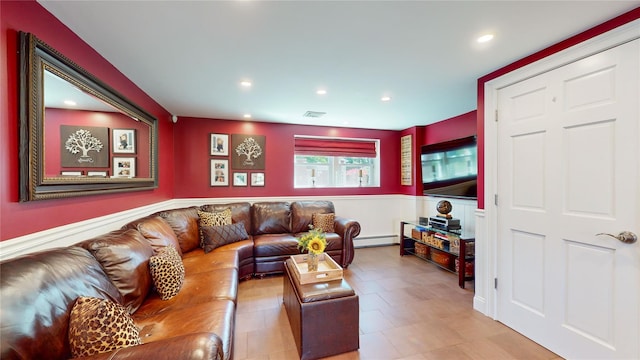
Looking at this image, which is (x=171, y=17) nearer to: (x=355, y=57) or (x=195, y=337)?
(x=355, y=57)

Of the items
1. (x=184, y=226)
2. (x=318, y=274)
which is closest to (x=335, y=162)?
(x=184, y=226)

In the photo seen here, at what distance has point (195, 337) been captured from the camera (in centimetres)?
108

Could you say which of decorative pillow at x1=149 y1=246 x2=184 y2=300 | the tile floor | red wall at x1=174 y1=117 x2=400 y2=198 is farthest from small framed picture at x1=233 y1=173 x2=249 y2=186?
decorative pillow at x1=149 y1=246 x2=184 y2=300

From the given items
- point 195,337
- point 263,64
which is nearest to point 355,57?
point 263,64

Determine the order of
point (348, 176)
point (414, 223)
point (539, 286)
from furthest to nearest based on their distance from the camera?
1. point (348, 176)
2. point (414, 223)
3. point (539, 286)

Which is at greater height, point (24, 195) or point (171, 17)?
point (171, 17)

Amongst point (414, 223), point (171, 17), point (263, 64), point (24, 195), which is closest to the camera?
point (24, 195)

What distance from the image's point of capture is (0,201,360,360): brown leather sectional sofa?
0.98 m

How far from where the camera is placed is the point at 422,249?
4.19 m

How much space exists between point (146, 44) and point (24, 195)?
4.09 ft

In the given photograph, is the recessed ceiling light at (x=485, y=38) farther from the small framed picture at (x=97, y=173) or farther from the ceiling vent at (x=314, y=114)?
the small framed picture at (x=97, y=173)

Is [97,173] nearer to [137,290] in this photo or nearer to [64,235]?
[64,235]

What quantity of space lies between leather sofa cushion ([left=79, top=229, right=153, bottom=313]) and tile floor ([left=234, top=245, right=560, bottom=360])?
0.85 metres

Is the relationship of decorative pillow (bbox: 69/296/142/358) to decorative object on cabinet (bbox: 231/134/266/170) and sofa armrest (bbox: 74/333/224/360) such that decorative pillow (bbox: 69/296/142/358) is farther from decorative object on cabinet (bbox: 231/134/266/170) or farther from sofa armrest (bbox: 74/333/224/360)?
decorative object on cabinet (bbox: 231/134/266/170)
